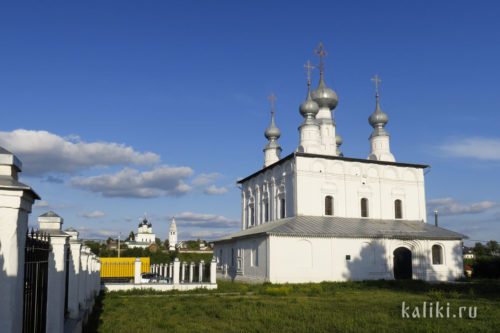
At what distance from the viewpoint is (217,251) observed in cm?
3450

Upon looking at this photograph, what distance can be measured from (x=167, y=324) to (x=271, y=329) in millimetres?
2604

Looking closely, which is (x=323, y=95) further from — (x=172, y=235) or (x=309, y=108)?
(x=172, y=235)

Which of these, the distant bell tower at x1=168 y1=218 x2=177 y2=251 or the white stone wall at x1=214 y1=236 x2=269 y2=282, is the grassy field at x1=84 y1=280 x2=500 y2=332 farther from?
the distant bell tower at x1=168 y1=218 x2=177 y2=251

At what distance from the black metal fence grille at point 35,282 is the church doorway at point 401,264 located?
942 inches

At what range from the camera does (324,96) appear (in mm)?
33344

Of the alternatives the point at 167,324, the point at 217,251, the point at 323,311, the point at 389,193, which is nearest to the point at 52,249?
the point at 167,324

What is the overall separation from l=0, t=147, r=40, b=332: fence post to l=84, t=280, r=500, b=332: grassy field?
261 inches

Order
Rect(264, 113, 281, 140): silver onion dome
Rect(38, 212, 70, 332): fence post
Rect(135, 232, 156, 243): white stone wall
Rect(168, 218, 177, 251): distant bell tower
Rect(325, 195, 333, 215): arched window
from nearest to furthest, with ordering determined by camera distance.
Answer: Rect(38, 212, 70, 332): fence post
Rect(325, 195, 333, 215): arched window
Rect(264, 113, 281, 140): silver onion dome
Rect(135, 232, 156, 243): white stone wall
Rect(168, 218, 177, 251): distant bell tower

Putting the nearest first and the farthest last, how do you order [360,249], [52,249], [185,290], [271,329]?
1. [52,249]
2. [271,329]
3. [185,290]
4. [360,249]

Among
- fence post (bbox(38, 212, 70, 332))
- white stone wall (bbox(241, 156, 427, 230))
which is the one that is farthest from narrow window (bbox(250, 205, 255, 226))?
fence post (bbox(38, 212, 70, 332))

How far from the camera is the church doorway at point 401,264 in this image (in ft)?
87.6

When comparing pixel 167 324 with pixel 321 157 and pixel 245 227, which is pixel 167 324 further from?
pixel 245 227

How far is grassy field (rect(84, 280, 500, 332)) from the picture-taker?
1042 cm

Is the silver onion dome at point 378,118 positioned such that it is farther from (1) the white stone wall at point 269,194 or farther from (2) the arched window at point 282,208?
(2) the arched window at point 282,208
